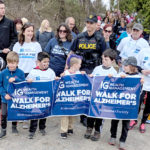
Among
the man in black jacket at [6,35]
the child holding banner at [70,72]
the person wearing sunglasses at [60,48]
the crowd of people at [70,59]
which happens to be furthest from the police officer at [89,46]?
the man in black jacket at [6,35]

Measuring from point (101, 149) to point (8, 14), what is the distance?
37.4 feet

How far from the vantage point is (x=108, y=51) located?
4211 millimetres

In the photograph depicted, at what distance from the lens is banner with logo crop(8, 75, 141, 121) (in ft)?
13.2

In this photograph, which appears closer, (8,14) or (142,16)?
(142,16)

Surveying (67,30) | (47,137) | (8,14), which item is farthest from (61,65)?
(8,14)

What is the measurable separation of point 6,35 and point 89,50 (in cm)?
209

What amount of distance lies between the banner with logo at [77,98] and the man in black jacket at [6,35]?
1.60 meters

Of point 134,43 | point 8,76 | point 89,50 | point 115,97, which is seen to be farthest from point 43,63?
point 134,43

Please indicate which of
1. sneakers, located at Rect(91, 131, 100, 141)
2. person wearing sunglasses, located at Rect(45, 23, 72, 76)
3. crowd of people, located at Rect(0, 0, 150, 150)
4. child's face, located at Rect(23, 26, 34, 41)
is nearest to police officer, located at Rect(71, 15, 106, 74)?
crowd of people, located at Rect(0, 0, 150, 150)

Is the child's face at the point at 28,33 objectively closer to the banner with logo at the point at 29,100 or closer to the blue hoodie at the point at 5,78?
the blue hoodie at the point at 5,78

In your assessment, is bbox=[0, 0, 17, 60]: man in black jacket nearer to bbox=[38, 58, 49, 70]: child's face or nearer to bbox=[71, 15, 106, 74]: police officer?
bbox=[38, 58, 49, 70]: child's face

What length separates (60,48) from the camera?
497 cm

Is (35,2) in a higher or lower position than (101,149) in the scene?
higher

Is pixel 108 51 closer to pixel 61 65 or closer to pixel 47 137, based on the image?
pixel 61 65
